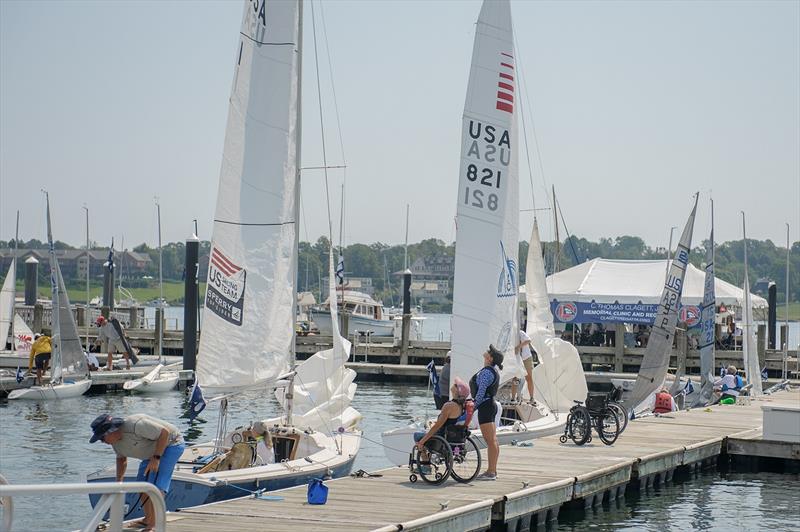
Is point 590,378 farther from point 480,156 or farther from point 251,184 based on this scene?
point 251,184

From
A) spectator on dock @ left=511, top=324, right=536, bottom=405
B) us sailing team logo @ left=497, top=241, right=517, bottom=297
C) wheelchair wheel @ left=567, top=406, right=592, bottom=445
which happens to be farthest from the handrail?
spectator on dock @ left=511, top=324, right=536, bottom=405

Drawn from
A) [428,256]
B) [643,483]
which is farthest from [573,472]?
[428,256]

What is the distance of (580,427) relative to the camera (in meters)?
19.9

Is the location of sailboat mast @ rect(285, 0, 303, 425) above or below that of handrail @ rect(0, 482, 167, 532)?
above

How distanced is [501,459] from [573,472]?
4.20 ft

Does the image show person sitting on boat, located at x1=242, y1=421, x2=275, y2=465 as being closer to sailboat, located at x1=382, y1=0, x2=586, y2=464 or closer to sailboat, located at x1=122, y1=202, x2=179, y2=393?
sailboat, located at x1=382, y1=0, x2=586, y2=464

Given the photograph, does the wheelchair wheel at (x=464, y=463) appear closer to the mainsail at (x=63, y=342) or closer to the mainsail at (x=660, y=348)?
the mainsail at (x=660, y=348)

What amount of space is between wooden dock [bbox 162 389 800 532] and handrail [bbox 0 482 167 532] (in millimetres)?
2537

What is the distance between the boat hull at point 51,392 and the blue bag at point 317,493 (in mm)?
20586

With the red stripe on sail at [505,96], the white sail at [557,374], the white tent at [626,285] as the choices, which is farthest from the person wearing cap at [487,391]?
the white tent at [626,285]

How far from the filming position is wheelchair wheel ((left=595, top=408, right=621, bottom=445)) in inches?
792

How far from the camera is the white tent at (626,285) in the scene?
4178 centimetres

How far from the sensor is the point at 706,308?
3175 centimetres

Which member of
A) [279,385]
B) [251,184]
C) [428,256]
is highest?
[428,256]
